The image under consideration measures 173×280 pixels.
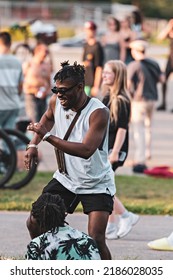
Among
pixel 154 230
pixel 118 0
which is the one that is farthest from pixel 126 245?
pixel 118 0

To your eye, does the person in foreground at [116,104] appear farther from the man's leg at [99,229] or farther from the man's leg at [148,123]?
the man's leg at [148,123]

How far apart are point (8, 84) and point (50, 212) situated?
641 cm

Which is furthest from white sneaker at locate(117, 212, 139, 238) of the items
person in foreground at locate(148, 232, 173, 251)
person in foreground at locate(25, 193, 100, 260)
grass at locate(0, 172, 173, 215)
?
person in foreground at locate(25, 193, 100, 260)

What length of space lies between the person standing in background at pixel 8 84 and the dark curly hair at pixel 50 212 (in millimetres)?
6151

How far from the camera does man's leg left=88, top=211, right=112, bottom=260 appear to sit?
725cm

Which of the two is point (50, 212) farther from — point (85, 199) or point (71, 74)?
point (71, 74)

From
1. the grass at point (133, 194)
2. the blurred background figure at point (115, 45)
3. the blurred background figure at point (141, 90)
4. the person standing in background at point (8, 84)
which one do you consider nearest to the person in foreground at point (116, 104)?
the grass at point (133, 194)

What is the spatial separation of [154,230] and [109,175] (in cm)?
260

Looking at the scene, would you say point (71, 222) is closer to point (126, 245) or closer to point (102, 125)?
point (126, 245)

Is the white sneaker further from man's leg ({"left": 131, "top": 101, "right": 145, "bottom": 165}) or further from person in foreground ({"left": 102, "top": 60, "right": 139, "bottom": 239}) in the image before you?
man's leg ({"left": 131, "top": 101, "right": 145, "bottom": 165})

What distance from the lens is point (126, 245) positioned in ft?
30.5

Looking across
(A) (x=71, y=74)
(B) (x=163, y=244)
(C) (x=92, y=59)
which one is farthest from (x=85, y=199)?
(C) (x=92, y=59)

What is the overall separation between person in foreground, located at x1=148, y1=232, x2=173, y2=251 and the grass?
6.14ft
